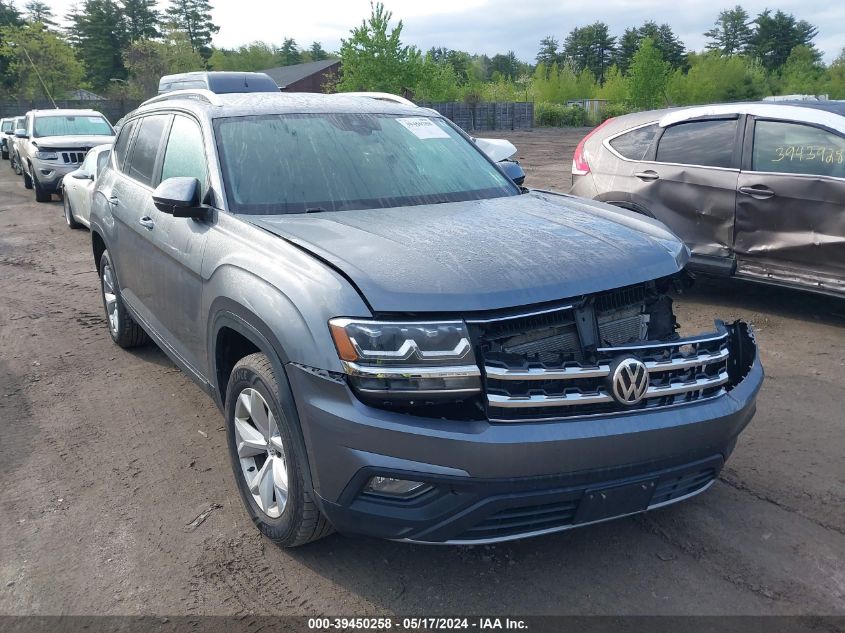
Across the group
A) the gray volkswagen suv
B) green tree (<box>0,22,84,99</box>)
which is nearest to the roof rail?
the gray volkswagen suv

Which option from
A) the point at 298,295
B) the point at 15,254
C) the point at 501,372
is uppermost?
the point at 298,295

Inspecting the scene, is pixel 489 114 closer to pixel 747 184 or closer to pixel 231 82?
pixel 231 82

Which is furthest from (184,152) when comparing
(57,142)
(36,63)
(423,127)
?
(36,63)

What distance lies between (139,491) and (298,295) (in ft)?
5.47

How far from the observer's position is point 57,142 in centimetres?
1562

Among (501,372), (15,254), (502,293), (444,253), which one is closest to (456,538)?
(501,372)

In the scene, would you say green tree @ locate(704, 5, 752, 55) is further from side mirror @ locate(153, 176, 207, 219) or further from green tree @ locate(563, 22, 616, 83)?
side mirror @ locate(153, 176, 207, 219)

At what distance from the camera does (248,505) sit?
331 cm

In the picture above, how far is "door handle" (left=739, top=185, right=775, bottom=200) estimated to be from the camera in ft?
20.3

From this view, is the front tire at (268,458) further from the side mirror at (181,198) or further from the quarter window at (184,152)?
the quarter window at (184,152)

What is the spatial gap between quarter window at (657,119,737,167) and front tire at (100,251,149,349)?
477 centimetres

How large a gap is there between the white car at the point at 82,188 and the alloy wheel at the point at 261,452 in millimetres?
7854

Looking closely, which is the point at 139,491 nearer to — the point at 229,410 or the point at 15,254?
the point at 229,410

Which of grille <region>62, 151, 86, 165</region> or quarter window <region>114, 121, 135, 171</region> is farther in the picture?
grille <region>62, 151, 86, 165</region>
